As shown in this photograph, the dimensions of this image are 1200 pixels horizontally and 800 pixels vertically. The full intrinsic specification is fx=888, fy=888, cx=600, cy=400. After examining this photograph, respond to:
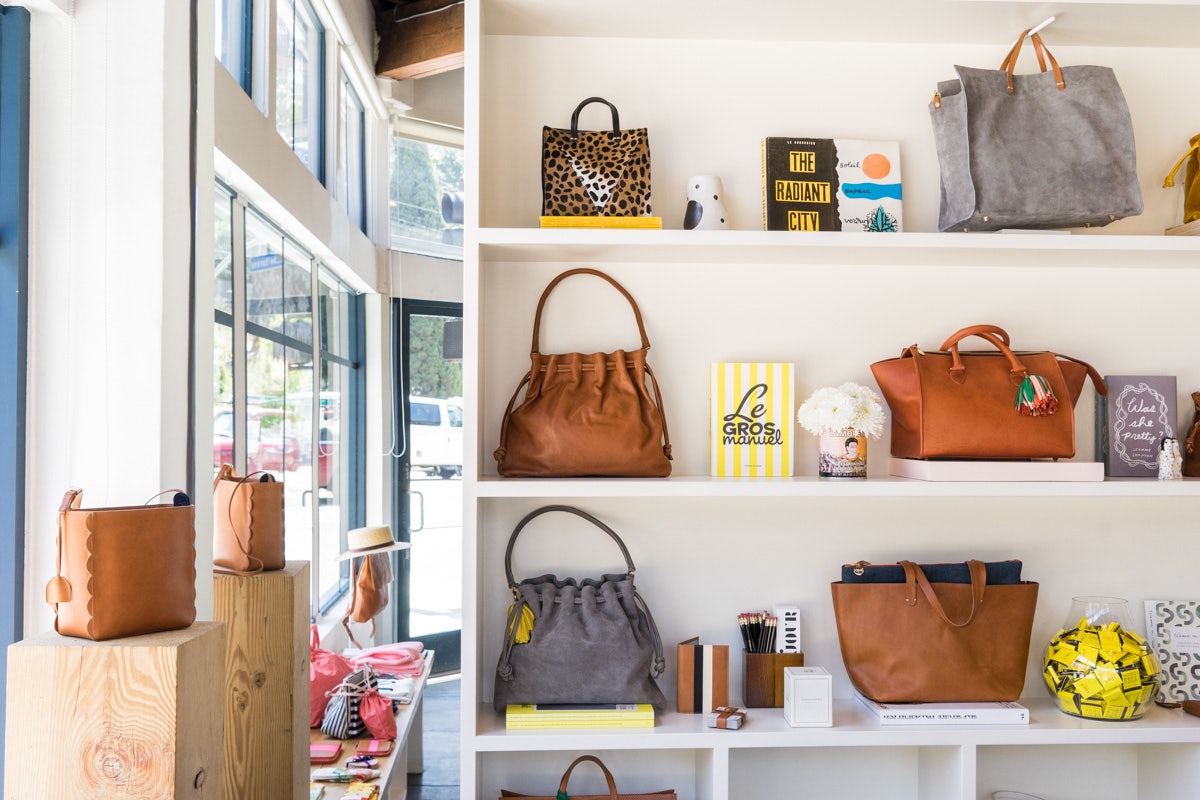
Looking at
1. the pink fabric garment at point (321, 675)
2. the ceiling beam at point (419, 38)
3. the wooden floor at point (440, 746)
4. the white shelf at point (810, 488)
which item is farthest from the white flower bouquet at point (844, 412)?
the ceiling beam at point (419, 38)

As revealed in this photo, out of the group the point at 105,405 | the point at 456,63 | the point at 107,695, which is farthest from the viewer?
the point at 456,63

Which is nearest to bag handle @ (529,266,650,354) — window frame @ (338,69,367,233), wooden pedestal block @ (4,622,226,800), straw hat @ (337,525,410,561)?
wooden pedestal block @ (4,622,226,800)

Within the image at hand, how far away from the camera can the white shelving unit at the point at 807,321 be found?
189 cm

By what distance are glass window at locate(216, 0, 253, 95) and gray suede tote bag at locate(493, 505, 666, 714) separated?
6.83 ft

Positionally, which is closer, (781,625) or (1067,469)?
(1067,469)

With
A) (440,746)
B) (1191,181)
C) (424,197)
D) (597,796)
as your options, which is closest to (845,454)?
(597,796)

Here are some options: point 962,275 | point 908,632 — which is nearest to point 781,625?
point 908,632

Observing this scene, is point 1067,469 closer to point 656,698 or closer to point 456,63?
point 656,698

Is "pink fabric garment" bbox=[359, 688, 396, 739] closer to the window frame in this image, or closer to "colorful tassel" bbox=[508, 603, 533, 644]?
"colorful tassel" bbox=[508, 603, 533, 644]

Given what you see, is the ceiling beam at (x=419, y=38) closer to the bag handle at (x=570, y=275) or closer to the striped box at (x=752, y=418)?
the bag handle at (x=570, y=275)

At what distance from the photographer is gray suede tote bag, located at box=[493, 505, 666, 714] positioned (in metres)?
1.72

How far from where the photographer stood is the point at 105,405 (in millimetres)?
1432

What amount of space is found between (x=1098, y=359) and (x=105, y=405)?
6.51 feet

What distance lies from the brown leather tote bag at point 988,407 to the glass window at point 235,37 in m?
2.33
